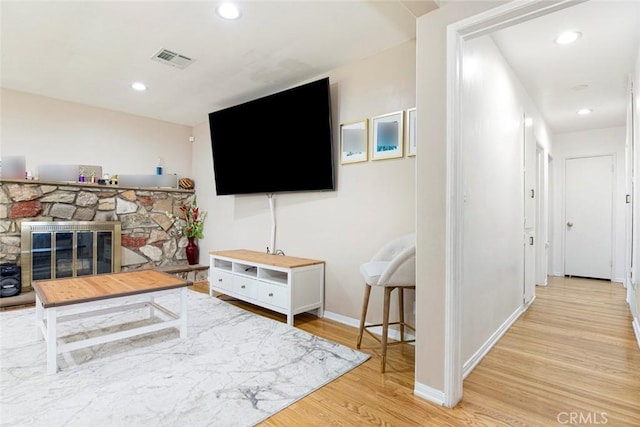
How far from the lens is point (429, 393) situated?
1822 millimetres

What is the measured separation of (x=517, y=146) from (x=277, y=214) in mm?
2599

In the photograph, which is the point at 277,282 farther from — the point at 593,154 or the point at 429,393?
the point at 593,154

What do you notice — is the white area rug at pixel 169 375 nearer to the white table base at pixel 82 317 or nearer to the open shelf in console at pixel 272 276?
the white table base at pixel 82 317

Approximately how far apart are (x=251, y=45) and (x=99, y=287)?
2.27 m

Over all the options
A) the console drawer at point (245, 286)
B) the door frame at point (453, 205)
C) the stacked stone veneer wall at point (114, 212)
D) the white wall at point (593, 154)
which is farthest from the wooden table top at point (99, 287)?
the white wall at point (593, 154)

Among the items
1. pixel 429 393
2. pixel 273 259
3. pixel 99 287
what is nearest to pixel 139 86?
pixel 99 287

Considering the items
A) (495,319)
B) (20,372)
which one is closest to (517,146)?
(495,319)

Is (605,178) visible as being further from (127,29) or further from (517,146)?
(127,29)

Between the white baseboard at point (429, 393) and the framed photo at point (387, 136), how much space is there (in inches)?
67.7

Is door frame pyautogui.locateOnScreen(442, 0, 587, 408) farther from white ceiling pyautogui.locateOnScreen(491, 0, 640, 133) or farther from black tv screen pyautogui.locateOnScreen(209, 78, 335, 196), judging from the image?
black tv screen pyautogui.locateOnScreen(209, 78, 335, 196)

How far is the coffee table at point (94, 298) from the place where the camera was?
207cm

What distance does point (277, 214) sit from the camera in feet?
12.6

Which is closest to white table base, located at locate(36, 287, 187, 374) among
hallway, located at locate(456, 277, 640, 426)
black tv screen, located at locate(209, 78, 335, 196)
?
black tv screen, located at locate(209, 78, 335, 196)

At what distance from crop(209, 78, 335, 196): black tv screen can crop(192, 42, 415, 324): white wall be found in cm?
18
